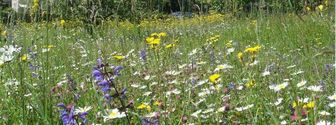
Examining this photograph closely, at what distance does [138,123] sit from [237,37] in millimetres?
4229

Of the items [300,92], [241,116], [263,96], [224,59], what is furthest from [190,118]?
[224,59]

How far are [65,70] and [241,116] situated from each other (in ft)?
6.20

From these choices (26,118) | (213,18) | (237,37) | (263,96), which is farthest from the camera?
(213,18)

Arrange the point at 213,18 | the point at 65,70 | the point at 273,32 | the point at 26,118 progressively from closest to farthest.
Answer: the point at 26,118
the point at 65,70
the point at 273,32
the point at 213,18

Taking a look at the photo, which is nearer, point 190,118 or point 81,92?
point 190,118

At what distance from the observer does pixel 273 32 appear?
550 cm

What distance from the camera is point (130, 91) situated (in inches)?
96.4

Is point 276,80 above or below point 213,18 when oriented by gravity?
above

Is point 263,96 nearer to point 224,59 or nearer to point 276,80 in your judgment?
point 276,80

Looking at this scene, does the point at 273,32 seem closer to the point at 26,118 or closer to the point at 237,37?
the point at 237,37

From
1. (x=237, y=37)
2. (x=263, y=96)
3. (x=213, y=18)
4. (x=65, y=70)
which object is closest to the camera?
(x=263, y=96)

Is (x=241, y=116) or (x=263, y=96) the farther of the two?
(x=263, y=96)

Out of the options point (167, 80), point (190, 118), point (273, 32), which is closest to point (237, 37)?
point (273, 32)

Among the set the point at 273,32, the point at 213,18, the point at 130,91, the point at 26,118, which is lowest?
the point at 213,18
